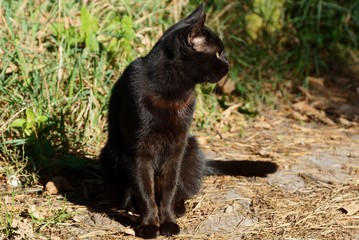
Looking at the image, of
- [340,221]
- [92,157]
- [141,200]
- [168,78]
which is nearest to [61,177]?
[92,157]

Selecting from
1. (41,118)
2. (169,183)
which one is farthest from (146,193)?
(41,118)

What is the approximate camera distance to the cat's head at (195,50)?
9.77 feet

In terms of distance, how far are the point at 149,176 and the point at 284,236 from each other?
75 centimetres

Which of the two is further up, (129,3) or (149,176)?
(129,3)

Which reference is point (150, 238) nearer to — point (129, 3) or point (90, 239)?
point (90, 239)

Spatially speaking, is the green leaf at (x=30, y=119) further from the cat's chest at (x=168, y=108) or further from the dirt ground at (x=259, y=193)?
the cat's chest at (x=168, y=108)

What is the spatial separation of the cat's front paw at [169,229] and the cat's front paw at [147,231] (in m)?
0.04

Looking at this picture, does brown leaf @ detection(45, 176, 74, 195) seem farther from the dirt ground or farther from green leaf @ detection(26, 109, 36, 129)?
green leaf @ detection(26, 109, 36, 129)

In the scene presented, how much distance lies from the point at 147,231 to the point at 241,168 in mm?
986

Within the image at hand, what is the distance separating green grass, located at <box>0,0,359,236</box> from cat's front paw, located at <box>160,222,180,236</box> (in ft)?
2.50

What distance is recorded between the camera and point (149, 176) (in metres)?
3.15

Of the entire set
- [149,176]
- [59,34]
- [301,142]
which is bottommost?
[301,142]

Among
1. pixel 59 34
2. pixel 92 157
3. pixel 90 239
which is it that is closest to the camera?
pixel 90 239

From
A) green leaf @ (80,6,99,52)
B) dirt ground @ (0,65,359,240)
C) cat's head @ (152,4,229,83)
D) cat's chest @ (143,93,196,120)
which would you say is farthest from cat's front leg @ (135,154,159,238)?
green leaf @ (80,6,99,52)
